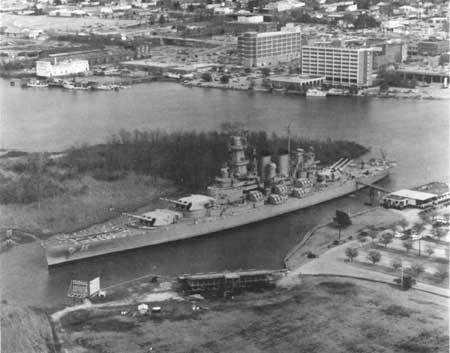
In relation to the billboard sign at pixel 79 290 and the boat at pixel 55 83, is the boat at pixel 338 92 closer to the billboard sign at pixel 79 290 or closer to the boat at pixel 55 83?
the boat at pixel 55 83

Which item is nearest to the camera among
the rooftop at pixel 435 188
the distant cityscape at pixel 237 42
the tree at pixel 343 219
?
the tree at pixel 343 219

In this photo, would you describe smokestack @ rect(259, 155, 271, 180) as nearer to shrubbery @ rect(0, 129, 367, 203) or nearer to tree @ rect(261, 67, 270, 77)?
shrubbery @ rect(0, 129, 367, 203)

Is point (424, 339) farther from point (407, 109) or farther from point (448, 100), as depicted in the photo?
point (448, 100)

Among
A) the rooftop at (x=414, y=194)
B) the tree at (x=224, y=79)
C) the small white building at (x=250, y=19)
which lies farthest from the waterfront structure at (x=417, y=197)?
the small white building at (x=250, y=19)

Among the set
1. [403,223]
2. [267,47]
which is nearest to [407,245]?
[403,223]

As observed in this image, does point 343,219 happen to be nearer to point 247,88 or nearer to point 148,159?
point 148,159

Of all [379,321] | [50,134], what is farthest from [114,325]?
[50,134]

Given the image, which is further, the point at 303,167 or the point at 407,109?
the point at 407,109
